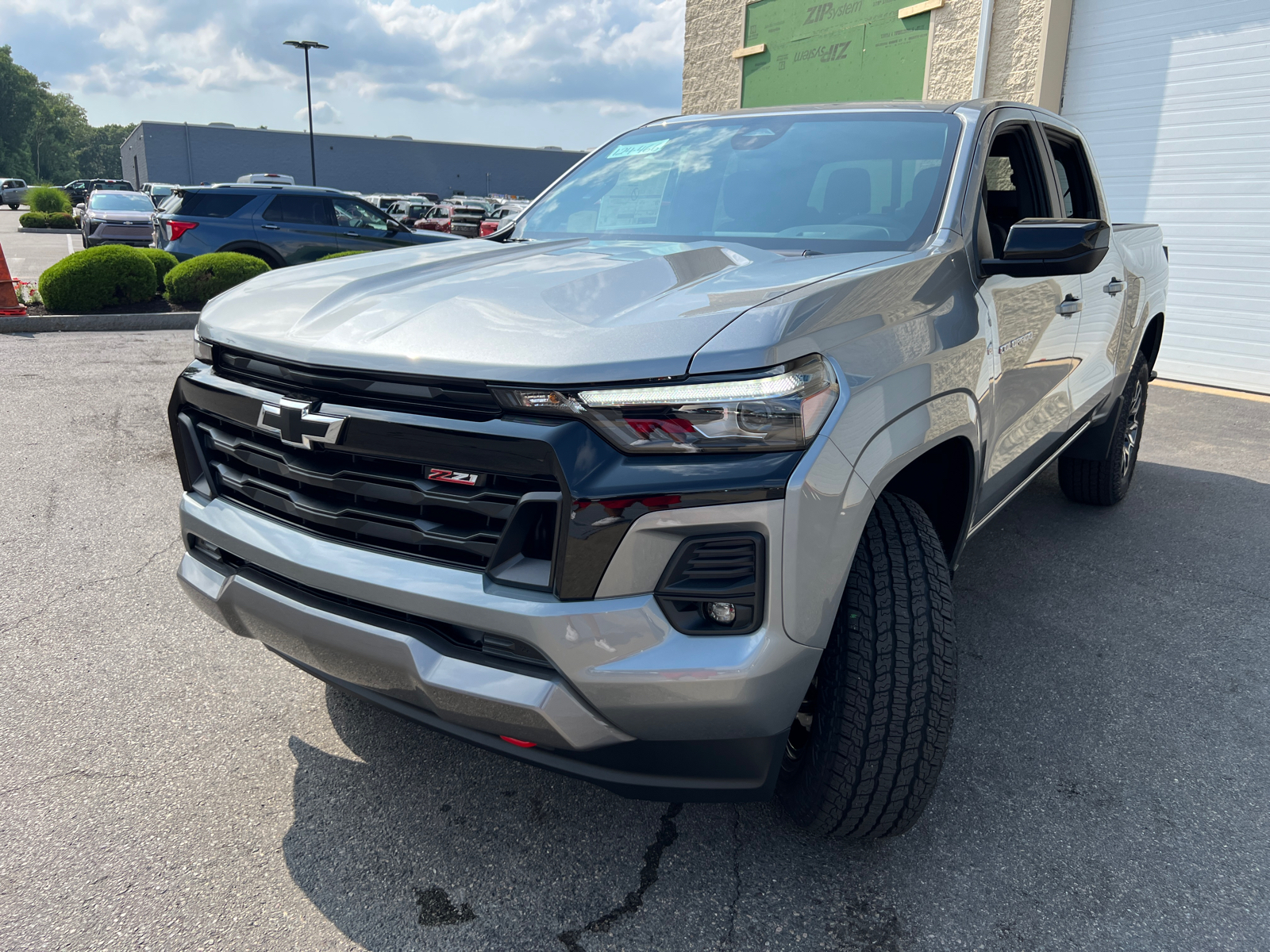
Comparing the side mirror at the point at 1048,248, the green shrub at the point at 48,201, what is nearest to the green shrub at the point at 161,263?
the side mirror at the point at 1048,248

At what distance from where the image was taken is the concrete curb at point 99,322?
9.19 m

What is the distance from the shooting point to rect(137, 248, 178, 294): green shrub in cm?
1061

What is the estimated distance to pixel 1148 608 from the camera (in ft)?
11.3

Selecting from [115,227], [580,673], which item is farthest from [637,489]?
[115,227]

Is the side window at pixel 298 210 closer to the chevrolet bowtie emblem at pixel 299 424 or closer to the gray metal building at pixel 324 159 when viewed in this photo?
the chevrolet bowtie emblem at pixel 299 424

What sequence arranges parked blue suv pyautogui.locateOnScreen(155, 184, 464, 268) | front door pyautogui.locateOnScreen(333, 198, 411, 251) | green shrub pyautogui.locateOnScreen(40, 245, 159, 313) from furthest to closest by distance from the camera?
front door pyautogui.locateOnScreen(333, 198, 411, 251) → parked blue suv pyautogui.locateOnScreen(155, 184, 464, 268) → green shrub pyautogui.locateOnScreen(40, 245, 159, 313)

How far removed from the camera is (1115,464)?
4418 millimetres

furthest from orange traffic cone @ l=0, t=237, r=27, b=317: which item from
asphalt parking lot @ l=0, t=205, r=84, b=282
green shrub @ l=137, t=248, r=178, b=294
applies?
asphalt parking lot @ l=0, t=205, r=84, b=282

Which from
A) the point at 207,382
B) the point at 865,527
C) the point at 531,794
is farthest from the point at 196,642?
the point at 865,527

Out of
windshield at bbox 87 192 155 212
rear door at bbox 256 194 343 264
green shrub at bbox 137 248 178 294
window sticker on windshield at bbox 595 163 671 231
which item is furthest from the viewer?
windshield at bbox 87 192 155 212

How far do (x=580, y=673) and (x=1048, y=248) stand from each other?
162 cm

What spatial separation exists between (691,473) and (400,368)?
23.4 inches

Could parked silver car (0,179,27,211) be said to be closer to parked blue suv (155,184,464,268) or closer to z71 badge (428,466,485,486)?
parked blue suv (155,184,464,268)

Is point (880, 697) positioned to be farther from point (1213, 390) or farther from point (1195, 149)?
point (1195, 149)
